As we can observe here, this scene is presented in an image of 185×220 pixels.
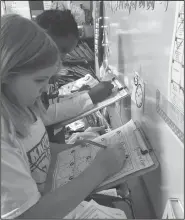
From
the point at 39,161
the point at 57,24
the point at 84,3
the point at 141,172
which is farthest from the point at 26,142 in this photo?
the point at 84,3

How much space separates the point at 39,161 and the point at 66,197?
18cm

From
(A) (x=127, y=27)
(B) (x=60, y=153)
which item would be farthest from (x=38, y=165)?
(A) (x=127, y=27)

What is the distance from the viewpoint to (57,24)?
1.07 m

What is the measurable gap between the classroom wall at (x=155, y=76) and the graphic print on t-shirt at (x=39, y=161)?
0.32 m

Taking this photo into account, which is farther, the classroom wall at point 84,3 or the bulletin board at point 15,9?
the classroom wall at point 84,3

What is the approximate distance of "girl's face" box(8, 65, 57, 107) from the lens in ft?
1.90

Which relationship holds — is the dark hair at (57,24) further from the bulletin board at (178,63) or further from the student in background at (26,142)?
the bulletin board at (178,63)

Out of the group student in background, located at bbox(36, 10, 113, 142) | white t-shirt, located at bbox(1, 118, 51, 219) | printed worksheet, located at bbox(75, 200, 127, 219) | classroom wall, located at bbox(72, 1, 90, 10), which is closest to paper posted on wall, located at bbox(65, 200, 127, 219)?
printed worksheet, located at bbox(75, 200, 127, 219)

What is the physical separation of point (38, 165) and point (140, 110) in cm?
36

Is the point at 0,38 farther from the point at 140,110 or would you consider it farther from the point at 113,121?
the point at 113,121

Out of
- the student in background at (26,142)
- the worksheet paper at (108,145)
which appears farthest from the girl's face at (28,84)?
the worksheet paper at (108,145)

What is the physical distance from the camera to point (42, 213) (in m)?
0.53

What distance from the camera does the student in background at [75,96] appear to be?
1.00m

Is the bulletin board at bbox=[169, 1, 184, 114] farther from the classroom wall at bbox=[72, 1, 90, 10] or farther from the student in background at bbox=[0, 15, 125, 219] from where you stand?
the classroom wall at bbox=[72, 1, 90, 10]
